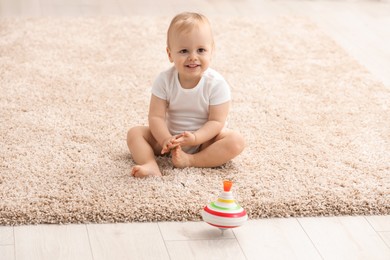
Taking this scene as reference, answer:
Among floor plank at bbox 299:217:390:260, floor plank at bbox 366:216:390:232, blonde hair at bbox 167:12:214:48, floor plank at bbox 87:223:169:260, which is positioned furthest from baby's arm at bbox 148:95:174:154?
floor plank at bbox 366:216:390:232

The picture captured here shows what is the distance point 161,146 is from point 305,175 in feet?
1.25

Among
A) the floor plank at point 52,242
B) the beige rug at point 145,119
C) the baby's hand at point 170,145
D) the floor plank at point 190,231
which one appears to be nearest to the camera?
the floor plank at point 52,242

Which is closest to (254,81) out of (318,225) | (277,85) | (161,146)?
(277,85)

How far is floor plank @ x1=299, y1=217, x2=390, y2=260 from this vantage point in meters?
1.64

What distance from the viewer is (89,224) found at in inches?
66.2

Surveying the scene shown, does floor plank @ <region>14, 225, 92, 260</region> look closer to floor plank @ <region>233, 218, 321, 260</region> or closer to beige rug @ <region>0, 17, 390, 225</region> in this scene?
beige rug @ <region>0, 17, 390, 225</region>

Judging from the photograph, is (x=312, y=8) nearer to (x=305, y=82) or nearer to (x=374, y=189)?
(x=305, y=82)

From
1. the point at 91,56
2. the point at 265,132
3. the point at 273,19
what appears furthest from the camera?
the point at 273,19

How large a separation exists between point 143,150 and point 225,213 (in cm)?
39

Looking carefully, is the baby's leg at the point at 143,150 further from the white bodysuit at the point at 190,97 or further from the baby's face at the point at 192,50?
the baby's face at the point at 192,50

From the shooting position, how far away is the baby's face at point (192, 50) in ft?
6.27

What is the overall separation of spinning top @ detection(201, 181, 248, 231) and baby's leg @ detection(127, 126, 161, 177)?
269 mm

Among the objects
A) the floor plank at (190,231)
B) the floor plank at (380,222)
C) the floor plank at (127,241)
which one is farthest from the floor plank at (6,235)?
the floor plank at (380,222)

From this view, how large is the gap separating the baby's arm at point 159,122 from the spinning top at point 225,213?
12.4 inches
